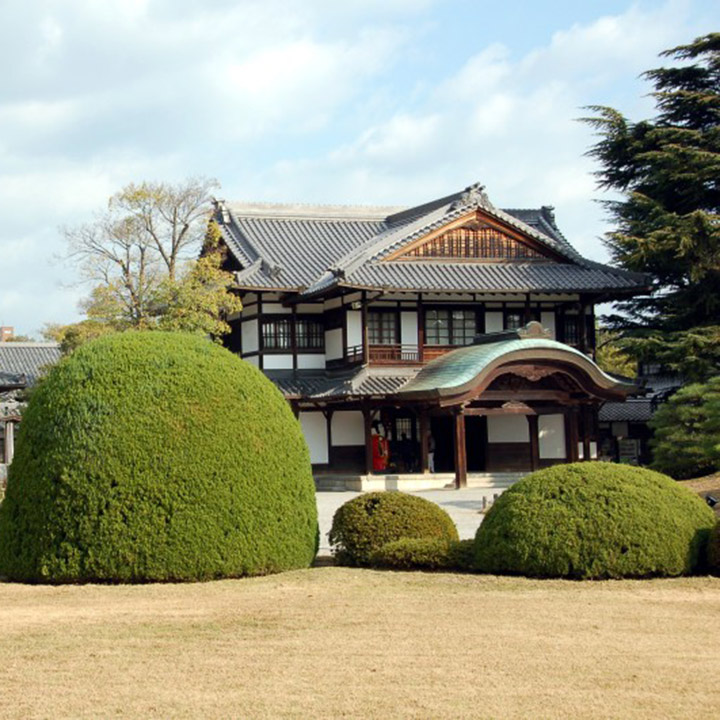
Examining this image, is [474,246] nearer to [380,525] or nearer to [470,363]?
[470,363]

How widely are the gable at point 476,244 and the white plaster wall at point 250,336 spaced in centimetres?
536

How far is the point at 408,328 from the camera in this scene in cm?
3741

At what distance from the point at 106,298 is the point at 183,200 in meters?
4.55

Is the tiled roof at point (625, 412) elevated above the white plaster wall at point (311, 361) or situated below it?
below

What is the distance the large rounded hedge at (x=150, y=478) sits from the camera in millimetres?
12422

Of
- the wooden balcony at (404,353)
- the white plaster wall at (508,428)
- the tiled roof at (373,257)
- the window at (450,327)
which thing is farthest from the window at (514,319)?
the white plaster wall at (508,428)

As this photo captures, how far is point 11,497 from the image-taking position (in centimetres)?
1302

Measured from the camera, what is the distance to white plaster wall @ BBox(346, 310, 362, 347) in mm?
36688

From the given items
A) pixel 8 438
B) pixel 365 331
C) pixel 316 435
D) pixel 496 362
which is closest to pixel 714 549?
pixel 496 362

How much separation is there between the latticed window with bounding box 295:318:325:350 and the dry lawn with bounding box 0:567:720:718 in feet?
82.4

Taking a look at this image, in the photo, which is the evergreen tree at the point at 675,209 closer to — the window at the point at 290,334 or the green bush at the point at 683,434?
the green bush at the point at 683,434

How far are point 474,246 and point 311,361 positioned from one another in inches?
258

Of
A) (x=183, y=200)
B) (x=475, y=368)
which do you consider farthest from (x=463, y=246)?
(x=183, y=200)

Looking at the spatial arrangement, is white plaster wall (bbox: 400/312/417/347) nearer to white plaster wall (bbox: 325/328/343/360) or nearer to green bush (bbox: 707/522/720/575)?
white plaster wall (bbox: 325/328/343/360)
